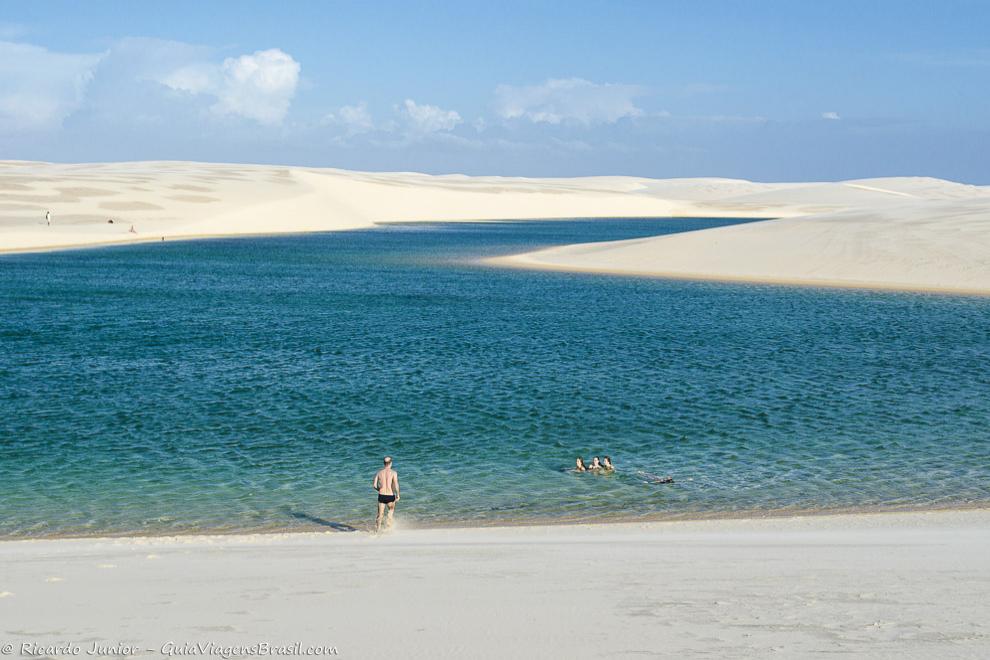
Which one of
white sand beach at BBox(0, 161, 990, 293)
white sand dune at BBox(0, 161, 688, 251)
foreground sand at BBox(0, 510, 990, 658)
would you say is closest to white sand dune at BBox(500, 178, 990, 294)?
white sand beach at BBox(0, 161, 990, 293)

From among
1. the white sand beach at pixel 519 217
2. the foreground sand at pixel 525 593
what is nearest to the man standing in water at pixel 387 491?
the foreground sand at pixel 525 593

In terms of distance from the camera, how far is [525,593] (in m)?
10.7

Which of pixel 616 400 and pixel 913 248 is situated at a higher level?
pixel 913 248

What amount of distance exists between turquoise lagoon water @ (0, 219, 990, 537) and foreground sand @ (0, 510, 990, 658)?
9.50 ft

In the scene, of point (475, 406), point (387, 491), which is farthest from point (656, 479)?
point (475, 406)

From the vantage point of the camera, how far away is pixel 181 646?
28.9 ft

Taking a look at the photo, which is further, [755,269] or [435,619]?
[755,269]

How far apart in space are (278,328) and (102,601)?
3071 centimetres

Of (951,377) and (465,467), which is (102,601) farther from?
(951,377)

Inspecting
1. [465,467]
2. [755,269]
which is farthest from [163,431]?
[755,269]

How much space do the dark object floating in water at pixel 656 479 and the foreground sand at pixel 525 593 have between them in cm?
403

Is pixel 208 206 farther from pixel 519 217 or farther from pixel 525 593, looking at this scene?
pixel 525 593

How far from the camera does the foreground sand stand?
354 inches

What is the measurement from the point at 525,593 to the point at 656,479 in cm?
870
